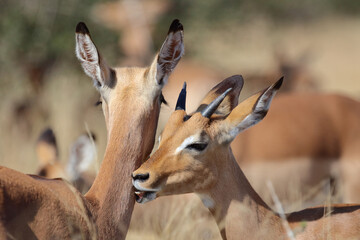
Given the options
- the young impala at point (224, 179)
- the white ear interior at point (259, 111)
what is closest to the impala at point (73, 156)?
the young impala at point (224, 179)

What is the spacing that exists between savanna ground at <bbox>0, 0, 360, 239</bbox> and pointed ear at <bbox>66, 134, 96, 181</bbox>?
0.23m

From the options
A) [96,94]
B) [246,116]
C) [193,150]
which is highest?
[246,116]

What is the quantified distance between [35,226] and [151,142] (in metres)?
1.05

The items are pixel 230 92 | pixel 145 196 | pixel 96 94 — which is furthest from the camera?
pixel 96 94

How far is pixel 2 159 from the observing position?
844 centimetres

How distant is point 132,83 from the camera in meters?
4.24

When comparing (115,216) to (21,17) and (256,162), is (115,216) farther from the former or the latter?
(21,17)

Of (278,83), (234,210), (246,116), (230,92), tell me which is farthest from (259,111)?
(230,92)

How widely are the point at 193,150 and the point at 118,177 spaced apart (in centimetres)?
47

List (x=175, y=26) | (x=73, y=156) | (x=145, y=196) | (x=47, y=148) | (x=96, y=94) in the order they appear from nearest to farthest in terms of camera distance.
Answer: (x=145, y=196) → (x=175, y=26) → (x=47, y=148) → (x=73, y=156) → (x=96, y=94)

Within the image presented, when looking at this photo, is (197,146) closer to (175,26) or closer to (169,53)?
(169,53)

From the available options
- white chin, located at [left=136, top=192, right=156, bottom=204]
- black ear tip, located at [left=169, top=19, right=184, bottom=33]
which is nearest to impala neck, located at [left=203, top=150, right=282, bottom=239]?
white chin, located at [left=136, top=192, right=156, bottom=204]

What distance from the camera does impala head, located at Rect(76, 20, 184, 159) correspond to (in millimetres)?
4152

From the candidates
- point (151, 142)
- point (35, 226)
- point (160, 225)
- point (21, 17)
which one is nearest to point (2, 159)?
point (160, 225)
